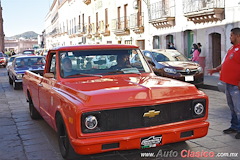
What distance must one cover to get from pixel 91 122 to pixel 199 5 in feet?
48.8

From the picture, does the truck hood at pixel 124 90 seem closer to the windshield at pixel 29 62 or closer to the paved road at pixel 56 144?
the paved road at pixel 56 144

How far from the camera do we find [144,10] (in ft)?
82.6

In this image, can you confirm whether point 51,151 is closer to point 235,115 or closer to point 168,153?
point 168,153

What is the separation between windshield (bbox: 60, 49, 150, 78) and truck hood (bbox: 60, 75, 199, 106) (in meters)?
0.42

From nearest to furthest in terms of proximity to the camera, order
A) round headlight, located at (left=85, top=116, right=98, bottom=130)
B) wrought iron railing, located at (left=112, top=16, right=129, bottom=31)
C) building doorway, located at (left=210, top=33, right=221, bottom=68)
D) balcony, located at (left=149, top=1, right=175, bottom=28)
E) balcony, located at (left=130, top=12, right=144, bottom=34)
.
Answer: round headlight, located at (left=85, top=116, right=98, bottom=130)
building doorway, located at (left=210, top=33, right=221, bottom=68)
balcony, located at (left=149, top=1, right=175, bottom=28)
balcony, located at (left=130, top=12, right=144, bottom=34)
wrought iron railing, located at (left=112, top=16, right=129, bottom=31)

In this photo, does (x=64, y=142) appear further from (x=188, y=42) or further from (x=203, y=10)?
(x=188, y=42)

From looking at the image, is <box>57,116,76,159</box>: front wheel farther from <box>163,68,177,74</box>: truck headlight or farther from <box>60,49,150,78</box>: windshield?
<box>163,68,177,74</box>: truck headlight

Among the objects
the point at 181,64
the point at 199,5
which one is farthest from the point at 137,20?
the point at 181,64

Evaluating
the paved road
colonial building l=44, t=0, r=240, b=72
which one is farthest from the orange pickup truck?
colonial building l=44, t=0, r=240, b=72

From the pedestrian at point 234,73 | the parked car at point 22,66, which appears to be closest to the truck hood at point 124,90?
the pedestrian at point 234,73

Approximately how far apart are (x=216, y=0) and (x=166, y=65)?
5.92 meters

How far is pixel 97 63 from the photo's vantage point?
5516mm

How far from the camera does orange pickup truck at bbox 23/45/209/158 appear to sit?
3.97 metres

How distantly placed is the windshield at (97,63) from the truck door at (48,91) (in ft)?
1.04
